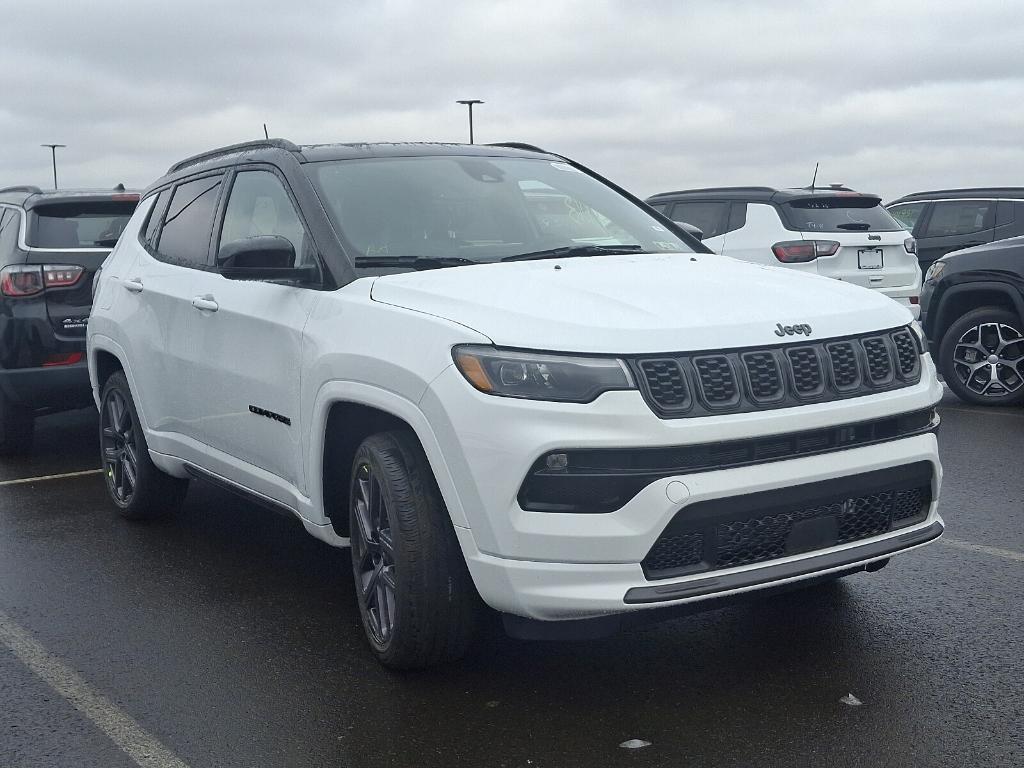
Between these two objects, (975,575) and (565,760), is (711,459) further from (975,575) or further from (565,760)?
(975,575)

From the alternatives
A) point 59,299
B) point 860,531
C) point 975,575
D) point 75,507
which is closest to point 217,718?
point 860,531

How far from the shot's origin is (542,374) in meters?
3.66

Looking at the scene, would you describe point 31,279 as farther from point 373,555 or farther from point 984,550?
point 984,550

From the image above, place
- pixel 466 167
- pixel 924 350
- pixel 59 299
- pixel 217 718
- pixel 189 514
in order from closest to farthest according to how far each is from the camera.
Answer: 1. pixel 217 718
2. pixel 924 350
3. pixel 466 167
4. pixel 189 514
5. pixel 59 299

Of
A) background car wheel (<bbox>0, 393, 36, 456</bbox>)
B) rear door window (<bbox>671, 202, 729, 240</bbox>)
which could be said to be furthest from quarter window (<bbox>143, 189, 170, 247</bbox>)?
rear door window (<bbox>671, 202, 729, 240</bbox>)

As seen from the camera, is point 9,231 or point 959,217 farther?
point 959,217

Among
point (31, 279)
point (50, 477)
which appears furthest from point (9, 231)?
point (50, 477)

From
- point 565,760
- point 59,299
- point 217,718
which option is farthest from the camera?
point 59,299

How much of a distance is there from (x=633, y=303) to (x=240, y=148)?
2539 mm

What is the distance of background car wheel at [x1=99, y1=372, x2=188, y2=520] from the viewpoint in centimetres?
643

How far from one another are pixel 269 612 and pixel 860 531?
2310mm

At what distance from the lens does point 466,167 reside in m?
5.37

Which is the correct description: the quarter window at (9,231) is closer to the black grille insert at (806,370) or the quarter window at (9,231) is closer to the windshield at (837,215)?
the black grille insert at (806,370)

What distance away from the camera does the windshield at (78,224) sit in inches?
334
